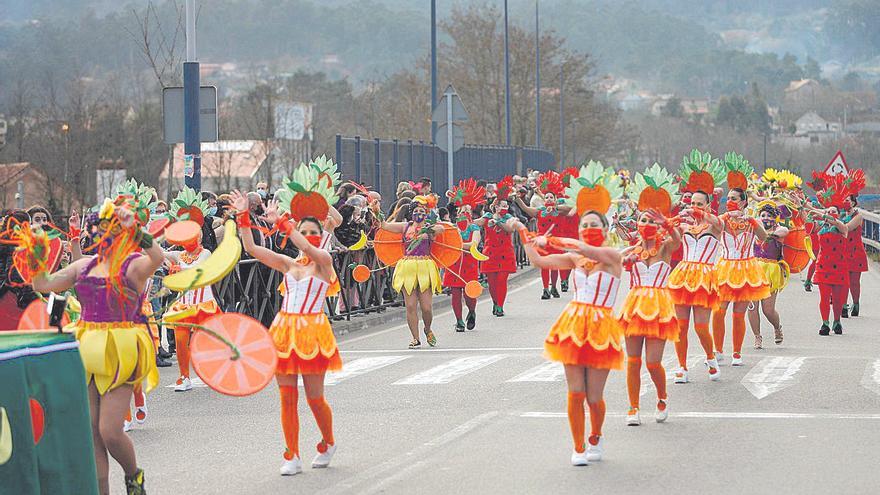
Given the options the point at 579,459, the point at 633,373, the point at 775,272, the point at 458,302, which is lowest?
the point at 579,459

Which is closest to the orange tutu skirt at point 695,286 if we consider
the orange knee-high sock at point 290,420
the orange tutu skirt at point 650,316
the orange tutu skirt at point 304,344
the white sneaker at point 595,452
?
the orange tutu skirt at point 650,316

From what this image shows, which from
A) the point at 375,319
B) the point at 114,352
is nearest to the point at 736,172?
the point at 375,319

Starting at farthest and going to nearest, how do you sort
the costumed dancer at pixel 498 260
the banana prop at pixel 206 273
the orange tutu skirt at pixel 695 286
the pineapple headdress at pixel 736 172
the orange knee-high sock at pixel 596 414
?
Answer: the costumed dancer at pixel 498 260 < the pineapple headdress at pixel 736 172 < the orange tutu skirt at pixel 695 286 < the orange knee-high sock at pixel 596 414 < the banana prop at pixel 206 273

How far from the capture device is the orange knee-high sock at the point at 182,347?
45.1 feet

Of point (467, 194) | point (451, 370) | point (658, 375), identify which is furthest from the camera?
point (467, 194)

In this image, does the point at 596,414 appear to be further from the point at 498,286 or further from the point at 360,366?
the point at 498,286

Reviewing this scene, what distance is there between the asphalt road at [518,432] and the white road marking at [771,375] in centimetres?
2

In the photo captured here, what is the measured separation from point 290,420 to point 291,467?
1.11 ft

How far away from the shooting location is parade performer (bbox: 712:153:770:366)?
48.0 ft

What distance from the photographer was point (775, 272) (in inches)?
684

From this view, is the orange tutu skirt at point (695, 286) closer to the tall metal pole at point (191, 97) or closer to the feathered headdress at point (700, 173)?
the feathered headdress at point (700, 173)

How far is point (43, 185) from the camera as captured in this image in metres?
44.0

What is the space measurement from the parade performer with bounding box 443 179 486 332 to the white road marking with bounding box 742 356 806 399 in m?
4.88

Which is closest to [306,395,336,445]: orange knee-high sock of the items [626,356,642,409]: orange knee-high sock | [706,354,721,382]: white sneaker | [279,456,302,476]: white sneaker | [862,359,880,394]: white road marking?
[279,456,302,476]: white sneaker
